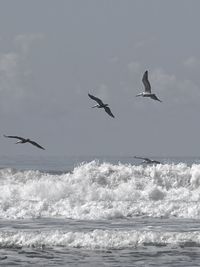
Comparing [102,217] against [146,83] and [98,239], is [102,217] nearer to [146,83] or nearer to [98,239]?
[146,83]

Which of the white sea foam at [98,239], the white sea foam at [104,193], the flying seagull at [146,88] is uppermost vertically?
the flying seagull at [146,88]

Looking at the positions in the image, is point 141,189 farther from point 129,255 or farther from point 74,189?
point 129,255

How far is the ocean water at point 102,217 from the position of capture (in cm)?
2022

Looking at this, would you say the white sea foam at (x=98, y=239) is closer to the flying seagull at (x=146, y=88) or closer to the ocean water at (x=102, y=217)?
the ocean water at (x=102, y=217)

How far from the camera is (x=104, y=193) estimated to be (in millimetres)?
36438

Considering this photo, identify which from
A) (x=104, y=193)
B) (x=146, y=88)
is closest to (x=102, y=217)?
(x=146, y=88)

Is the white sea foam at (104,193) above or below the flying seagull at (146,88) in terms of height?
below

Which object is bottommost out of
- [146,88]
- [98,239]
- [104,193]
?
[98,239]

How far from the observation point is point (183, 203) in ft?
106

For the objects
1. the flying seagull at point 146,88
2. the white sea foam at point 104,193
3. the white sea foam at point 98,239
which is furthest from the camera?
the white sea foam at point 104,193

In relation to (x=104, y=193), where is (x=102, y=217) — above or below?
below

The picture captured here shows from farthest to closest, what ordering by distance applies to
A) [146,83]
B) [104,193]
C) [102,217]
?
[104,193]
[102,217]
[146,83]

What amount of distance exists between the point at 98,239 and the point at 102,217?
6924 millimetres

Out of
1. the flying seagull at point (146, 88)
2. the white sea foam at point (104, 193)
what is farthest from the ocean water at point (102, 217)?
the flying seagull at point (146, 88)
